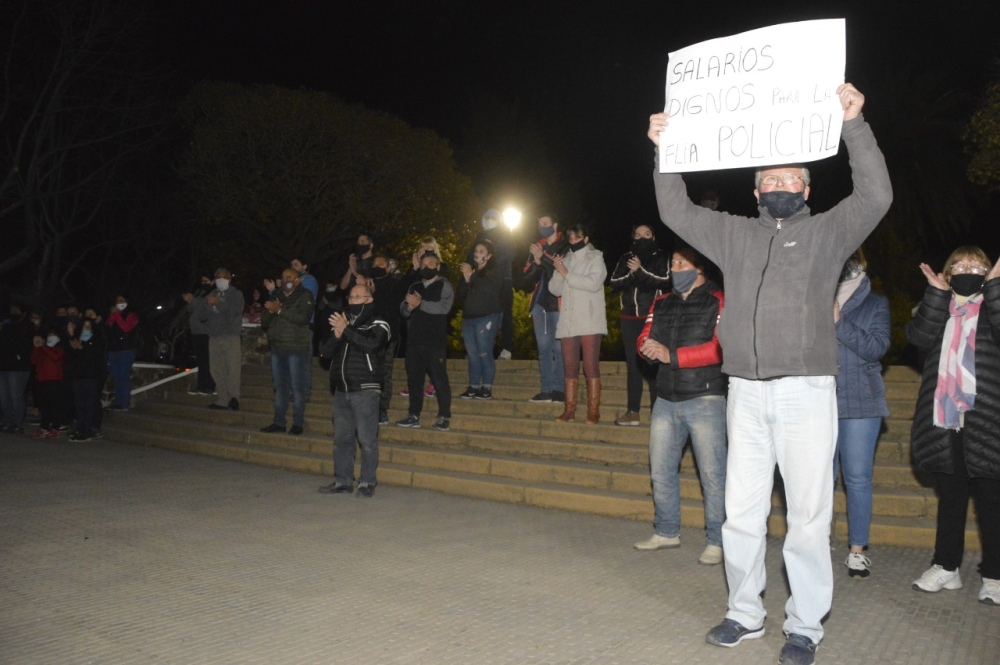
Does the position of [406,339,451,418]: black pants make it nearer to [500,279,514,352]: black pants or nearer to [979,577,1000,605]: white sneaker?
[500,279,514,352]: black pants

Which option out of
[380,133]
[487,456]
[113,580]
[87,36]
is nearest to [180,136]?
[87,36]

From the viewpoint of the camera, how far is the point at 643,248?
9.13 meters

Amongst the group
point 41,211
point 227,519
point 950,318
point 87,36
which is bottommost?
point 227,519

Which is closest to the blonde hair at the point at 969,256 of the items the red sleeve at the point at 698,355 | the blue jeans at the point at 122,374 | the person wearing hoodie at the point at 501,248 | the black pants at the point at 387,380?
the red sleeve at the point at 698,355

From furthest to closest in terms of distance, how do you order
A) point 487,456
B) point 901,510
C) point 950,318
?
point 487,456 → point 901,510 → point 950,318

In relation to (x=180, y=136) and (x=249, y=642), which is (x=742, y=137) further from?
(x=180, y=136)

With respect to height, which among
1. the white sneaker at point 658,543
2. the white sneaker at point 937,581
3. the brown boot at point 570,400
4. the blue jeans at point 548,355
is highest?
the blue jeans at point 548,355

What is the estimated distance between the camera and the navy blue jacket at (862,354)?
19.3ft

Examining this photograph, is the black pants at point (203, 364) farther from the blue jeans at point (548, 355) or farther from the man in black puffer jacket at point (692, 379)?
the man in black puffer jacket at point (692, 379)

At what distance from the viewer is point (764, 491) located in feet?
14.5

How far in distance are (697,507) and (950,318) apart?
2757 millimetres

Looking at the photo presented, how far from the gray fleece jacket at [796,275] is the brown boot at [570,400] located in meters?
5.23

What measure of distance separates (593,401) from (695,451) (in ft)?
10.9

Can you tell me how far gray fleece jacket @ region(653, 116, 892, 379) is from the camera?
4059mm
